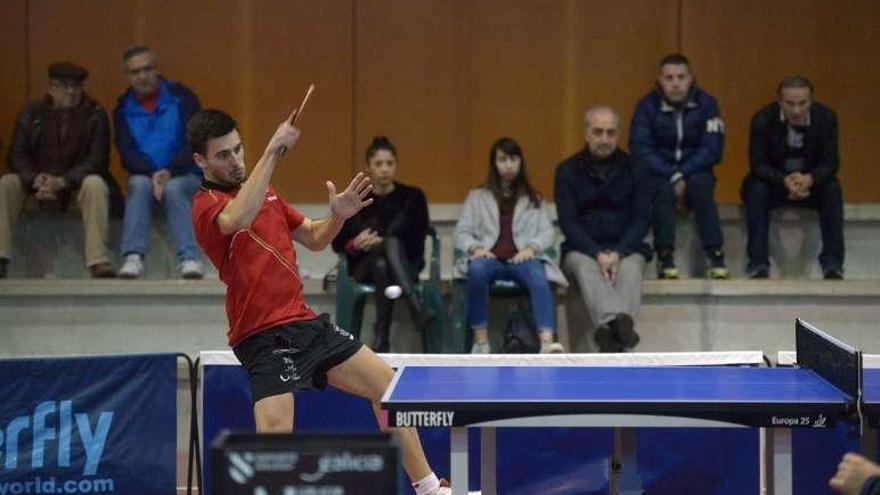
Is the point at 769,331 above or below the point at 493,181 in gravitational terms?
below

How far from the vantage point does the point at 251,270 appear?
5.56 metres

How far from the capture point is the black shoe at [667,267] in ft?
30.2

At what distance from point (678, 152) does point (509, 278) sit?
5.25ft

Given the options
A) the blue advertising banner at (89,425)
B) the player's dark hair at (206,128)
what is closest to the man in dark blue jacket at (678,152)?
the blue advertising banner at (89,425)

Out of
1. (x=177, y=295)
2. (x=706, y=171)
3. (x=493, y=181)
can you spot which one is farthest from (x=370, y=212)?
(x=706, y=171)

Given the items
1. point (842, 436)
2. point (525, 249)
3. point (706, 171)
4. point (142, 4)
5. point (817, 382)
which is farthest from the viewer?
point (142, 4)

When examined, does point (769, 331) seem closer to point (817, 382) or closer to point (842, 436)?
point (842, 436)

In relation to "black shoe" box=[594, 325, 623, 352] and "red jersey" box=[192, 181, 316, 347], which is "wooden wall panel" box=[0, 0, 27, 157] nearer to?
"black shoe" box=[594, 325, 623, 352]

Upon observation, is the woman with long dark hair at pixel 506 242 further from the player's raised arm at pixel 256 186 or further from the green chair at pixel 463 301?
the player's raised arm at pixel 256 186

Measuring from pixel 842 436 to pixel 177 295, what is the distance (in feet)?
14.8

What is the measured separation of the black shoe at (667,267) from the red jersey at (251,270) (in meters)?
4.11

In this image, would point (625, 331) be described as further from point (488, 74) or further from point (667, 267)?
point (488, 74)

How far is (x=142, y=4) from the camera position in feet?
34.2

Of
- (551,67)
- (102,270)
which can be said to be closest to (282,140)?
(102,270)
